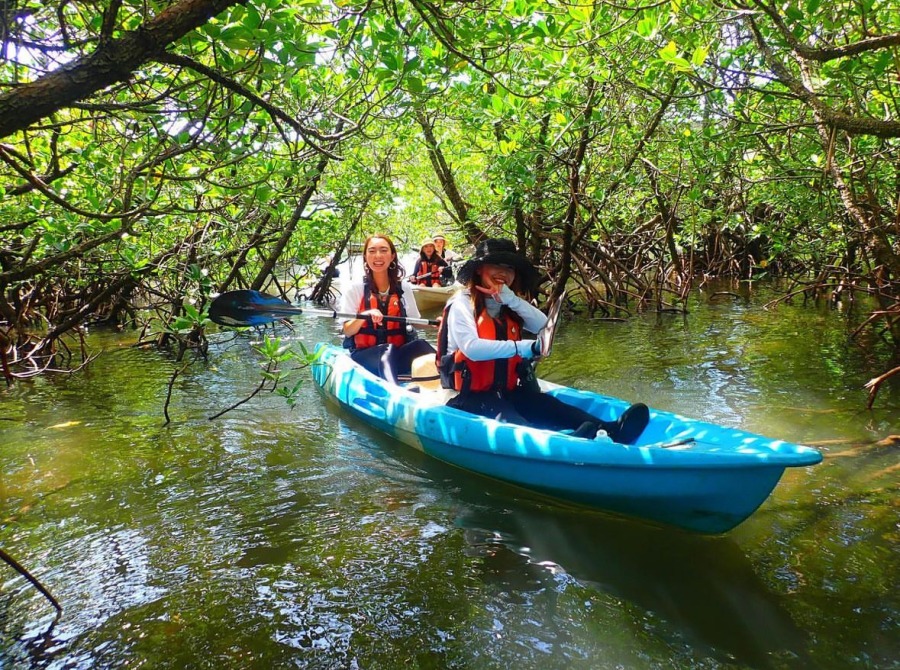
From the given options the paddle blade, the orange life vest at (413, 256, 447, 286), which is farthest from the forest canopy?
the orange life vest at (413, 256, 447, 286)

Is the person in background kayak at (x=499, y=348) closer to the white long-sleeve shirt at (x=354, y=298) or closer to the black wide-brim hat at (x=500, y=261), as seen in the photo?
the black wide-brim hat at (x=500, y=261)

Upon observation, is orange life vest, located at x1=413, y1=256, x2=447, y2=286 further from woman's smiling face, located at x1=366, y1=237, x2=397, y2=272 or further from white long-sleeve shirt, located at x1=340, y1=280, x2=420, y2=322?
woman's smiling face, located at x1=366, y1=237, x2=397, y2=272

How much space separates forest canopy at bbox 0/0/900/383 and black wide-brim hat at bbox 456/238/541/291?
0.84 meters

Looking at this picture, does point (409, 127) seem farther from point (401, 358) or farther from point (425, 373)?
point (425, 373)

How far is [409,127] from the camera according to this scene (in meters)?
7.65

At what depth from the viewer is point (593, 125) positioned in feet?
20.0

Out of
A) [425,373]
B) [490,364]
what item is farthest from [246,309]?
[490,364]

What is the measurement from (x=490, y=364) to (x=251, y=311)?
7.64 feet

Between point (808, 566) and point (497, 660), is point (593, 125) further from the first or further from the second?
point (497, 660)

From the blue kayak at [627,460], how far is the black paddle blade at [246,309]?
1.65 m

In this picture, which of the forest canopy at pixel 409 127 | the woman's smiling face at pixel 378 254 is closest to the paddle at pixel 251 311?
the woman's smiling face at pixel 378 254

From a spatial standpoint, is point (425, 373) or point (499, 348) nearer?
point (499, 348)

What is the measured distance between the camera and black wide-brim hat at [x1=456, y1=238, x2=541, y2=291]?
3.59 metres

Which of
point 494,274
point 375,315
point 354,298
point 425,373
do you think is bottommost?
point 425,373
